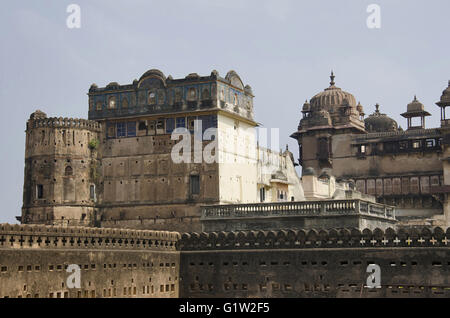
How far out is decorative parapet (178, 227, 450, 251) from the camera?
42.0 meters

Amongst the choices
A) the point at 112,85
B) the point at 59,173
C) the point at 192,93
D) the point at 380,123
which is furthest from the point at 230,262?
the point at 380,123

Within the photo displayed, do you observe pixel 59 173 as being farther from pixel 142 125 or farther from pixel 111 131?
pixel 142 125

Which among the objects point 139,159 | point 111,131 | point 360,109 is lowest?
point 139,159

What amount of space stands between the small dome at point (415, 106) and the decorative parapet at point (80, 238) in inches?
1567

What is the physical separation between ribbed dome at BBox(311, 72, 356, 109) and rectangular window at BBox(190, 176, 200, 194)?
29.3m

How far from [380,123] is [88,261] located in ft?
171

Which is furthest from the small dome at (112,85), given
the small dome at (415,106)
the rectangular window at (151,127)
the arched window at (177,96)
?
the small dome at (415,106)

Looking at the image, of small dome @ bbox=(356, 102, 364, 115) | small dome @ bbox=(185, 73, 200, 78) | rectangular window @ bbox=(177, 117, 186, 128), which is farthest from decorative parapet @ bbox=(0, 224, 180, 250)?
small dome @ bbox=(356, 102, 364, 115)

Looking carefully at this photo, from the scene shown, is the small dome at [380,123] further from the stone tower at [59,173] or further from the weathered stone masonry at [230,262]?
the weathered stone masonry at [230,262]

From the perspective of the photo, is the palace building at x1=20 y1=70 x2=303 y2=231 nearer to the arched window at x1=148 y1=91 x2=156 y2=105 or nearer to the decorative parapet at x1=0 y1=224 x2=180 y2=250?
the arched window at x1=148 y1=91 x2=156 y2=105

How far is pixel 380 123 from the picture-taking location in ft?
284
